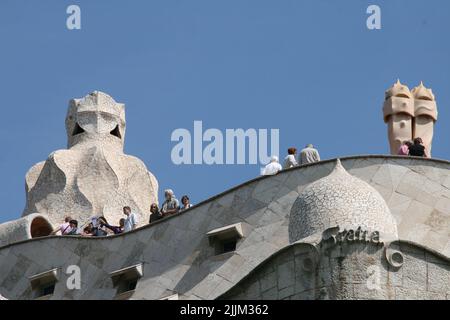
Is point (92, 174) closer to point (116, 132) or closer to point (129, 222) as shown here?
point (116, 132)

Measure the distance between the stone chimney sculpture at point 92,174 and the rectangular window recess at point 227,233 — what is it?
5.86 metres

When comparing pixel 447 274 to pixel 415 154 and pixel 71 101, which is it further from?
pixel 71 101

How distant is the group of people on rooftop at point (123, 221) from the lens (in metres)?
34.4

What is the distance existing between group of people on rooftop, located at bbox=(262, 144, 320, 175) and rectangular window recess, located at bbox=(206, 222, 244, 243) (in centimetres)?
113

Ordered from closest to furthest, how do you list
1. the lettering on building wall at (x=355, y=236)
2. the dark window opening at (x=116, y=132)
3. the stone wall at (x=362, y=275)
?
the stone wall at (x=362, y=275), the lettering on building wall at (x=355, y=236), the dark window opening at (x=116, y=132)

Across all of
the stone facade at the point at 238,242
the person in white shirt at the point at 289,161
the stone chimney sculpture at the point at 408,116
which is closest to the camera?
the stone facade at the point at 238,242

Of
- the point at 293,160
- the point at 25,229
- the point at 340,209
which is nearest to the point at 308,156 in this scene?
the point at 293,160

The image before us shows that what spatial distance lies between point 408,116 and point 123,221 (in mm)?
5397

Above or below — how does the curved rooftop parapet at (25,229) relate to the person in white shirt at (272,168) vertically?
below

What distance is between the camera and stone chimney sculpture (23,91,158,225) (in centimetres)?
3922

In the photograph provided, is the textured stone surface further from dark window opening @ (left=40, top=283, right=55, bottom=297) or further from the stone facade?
dark window opening @ (left=40, top=283, right=55, bottom=297)

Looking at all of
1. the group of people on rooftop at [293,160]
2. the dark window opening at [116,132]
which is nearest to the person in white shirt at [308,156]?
the group of people on rooftop at [293,160]

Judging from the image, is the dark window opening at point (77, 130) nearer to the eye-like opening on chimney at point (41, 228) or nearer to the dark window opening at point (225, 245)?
the eye-like opening on chimney at point (41, 228)
